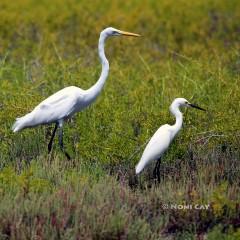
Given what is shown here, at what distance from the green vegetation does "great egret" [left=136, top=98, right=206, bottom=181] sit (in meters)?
0.21

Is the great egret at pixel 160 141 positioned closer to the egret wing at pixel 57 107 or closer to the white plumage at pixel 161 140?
the white plumage at pixel 161 140

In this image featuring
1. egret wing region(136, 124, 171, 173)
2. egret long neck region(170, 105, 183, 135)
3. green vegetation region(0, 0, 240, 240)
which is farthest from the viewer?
egret long neck region(170, 105, 183, 135)

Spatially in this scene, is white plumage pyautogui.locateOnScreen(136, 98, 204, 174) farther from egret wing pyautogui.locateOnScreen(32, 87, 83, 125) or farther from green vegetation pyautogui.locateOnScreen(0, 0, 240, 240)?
egret wing pyautogui.locateOnScreen(32, 87, 83, 125)

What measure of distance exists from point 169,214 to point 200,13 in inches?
409

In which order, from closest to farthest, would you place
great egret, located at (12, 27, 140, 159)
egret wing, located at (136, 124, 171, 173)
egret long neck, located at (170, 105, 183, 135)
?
egret wing, located at (136, 124, 171, 173), egret long neck, located at (170, 105, 183, 135), great egret, located at (12, 27, 140, 159)

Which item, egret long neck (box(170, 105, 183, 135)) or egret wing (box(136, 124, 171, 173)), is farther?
egret long neck (box(170, 105, 183, 135))

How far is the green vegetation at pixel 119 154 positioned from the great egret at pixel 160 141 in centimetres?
21

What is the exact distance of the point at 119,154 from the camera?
27.4 ft

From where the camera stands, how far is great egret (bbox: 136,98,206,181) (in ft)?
25.3

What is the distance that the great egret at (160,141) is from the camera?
7.72 m

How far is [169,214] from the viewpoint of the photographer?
692 cm

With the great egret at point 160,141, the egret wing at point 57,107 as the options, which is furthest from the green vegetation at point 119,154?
the egret wing at point 57,107

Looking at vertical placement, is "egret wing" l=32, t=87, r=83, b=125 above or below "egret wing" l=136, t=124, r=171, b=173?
above

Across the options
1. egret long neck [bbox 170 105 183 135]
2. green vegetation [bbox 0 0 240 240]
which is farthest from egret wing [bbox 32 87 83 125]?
egret long neck [bbox 170 105 183 135]
